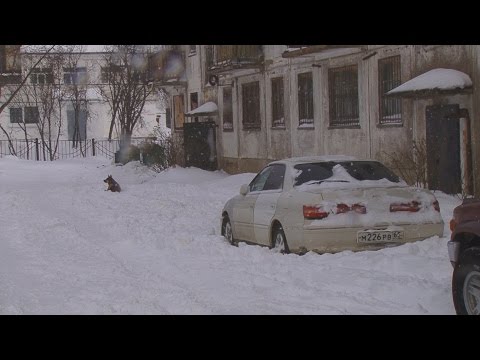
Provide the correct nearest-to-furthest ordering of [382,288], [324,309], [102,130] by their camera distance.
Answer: [324,309]
[382,288]
[102,130]

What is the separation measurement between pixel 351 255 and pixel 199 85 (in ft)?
82.0

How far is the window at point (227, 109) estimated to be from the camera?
3158 cm

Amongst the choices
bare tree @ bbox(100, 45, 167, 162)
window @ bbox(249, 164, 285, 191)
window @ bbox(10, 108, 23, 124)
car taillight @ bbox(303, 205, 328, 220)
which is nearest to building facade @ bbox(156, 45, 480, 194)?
window @ bbox(249, 164, 285, 191)

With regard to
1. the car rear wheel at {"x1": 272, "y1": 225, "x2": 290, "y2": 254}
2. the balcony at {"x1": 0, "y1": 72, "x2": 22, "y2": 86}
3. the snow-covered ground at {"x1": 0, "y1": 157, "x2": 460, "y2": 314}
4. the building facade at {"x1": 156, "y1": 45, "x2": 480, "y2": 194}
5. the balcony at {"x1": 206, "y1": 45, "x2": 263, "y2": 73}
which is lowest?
the snow-covered ground at {"x1": 0, "y1": 157, "x2": 460, "y2": 314}

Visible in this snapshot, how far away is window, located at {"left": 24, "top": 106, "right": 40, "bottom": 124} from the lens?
53062 mm

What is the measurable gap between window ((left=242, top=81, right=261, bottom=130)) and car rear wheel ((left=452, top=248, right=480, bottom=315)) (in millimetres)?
21846

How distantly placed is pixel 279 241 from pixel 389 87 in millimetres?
10213

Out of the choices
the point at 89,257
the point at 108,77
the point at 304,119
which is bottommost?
the point at 89,257

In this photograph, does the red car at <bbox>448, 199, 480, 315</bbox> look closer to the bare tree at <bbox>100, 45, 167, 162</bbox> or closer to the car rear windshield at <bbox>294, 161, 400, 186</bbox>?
the car rear windshield at <bbox>294, 161, 400, 186</bbox>

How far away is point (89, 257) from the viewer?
481 inches

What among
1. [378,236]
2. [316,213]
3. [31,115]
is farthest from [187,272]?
[31,115]

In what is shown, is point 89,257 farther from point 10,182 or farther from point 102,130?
point 102,130

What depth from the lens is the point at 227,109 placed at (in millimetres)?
32031

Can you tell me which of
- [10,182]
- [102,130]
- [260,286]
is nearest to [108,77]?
[102,130]
